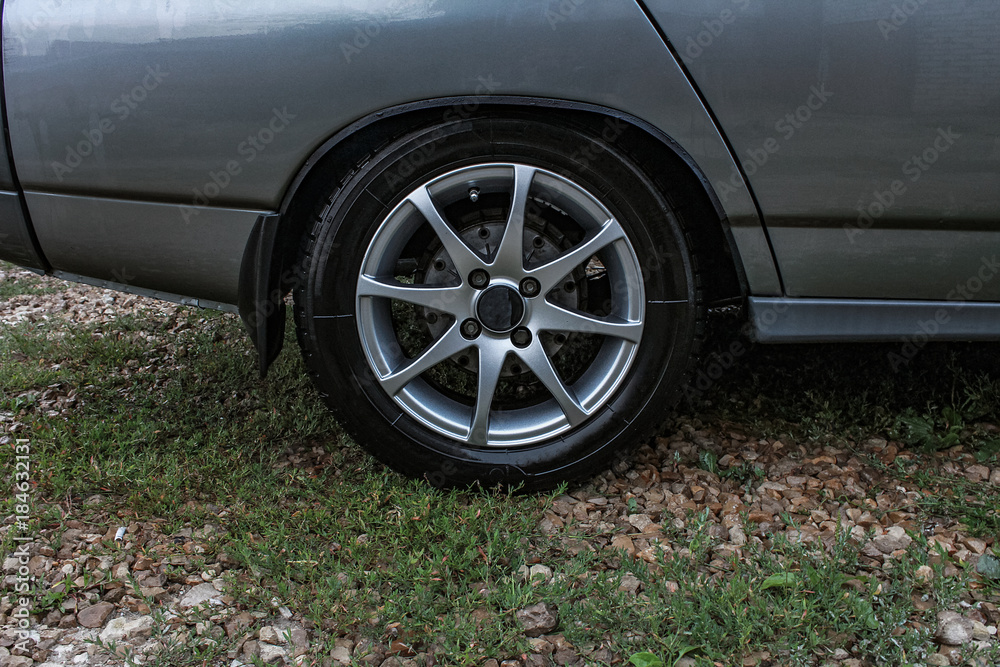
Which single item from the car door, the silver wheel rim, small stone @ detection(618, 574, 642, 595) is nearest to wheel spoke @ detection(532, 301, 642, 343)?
the silver wheel rim

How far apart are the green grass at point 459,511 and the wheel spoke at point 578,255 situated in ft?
2.10

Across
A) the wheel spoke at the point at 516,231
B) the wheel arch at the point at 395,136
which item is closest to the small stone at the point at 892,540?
the wheel arch at the point at 395,136

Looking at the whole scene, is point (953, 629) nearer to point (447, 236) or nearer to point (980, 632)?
point (980, 632)

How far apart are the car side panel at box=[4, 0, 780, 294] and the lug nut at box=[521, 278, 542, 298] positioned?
48cm

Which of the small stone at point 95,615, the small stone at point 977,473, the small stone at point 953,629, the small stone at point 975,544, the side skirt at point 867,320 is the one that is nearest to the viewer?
the small stone at point 953,629

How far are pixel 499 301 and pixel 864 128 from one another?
3.28 feet

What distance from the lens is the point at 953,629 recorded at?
171 centimetres

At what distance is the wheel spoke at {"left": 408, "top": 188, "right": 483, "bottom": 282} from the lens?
81.1 inches

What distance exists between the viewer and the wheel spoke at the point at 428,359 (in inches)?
83.8

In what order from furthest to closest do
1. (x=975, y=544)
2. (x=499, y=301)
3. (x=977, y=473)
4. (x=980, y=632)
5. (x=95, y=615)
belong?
(x=977, y=473), (x=499, y=301), (x=975, y=544), (x=95, y=615), (x=980, y=632)

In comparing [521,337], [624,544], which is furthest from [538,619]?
[521,337]

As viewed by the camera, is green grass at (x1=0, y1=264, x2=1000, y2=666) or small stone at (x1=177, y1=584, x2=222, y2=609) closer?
green grass at (x1=0, y1=264, x2=1000, y2=666)

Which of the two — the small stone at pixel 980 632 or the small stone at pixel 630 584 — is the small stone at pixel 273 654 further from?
the small stone at pixel 980 632

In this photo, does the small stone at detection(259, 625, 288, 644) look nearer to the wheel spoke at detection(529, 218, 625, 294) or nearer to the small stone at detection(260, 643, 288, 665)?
the small stone at detection(260, 643, 288, 665)
